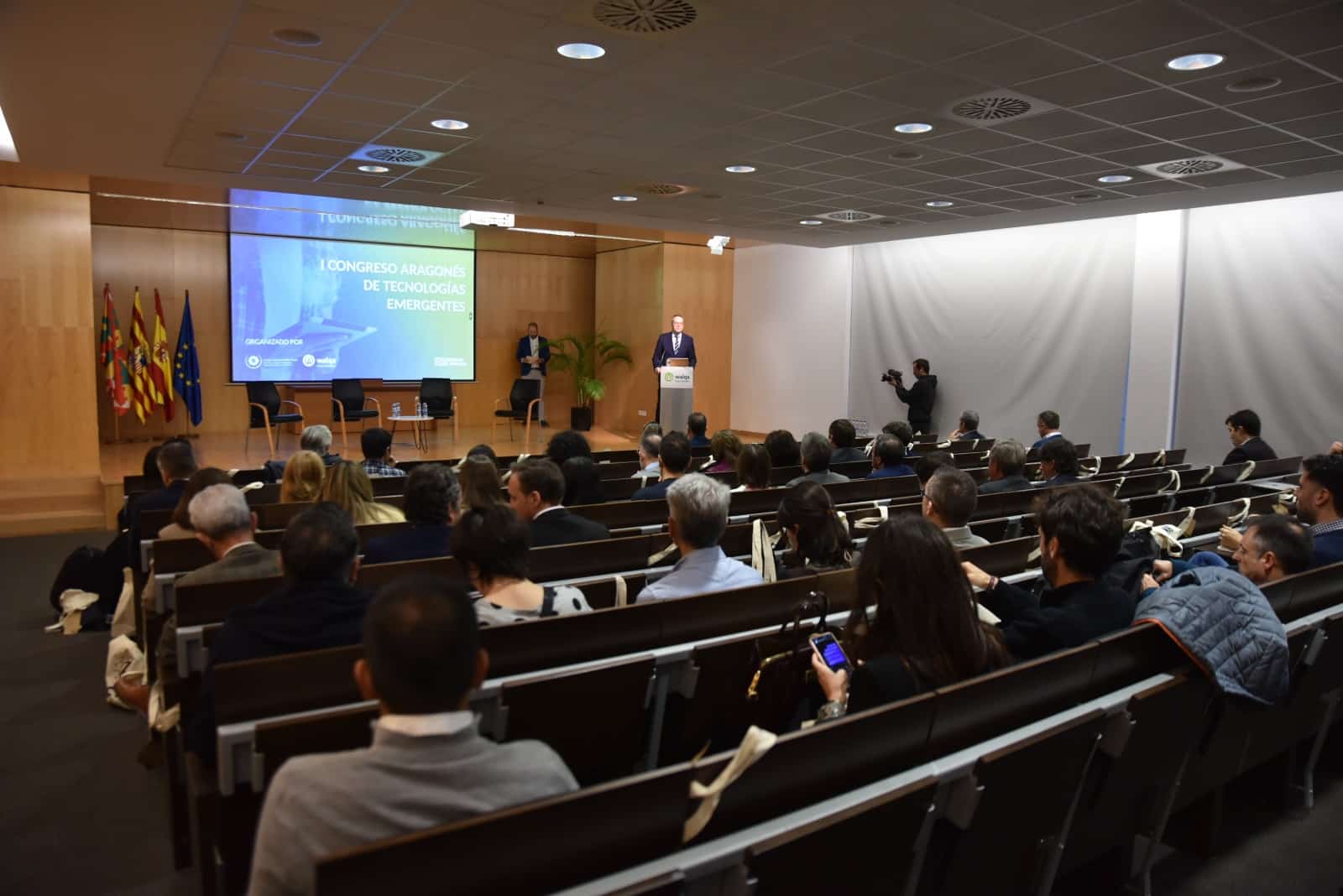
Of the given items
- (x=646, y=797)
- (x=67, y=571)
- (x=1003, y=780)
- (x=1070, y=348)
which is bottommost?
(x=67, y=571)

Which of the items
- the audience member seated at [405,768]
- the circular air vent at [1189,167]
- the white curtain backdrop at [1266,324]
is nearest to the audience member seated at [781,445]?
the circular air vent at [1189,167]

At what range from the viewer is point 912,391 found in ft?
37.2

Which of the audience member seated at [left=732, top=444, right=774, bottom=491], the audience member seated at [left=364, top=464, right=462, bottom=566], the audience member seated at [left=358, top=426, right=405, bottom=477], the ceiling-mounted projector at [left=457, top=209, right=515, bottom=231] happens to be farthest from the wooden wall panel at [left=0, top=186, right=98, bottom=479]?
the audience member seated at [left=732, top=444, right=774, bottom=491]

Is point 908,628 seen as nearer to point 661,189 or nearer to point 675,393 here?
point 661,189

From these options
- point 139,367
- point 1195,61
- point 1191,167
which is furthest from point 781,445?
point 139,367

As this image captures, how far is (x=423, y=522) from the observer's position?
332 centimetres

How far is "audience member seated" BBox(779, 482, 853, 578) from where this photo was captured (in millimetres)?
2770

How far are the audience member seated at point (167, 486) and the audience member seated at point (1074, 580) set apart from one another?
3773 millimetres

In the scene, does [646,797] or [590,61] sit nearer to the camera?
[646,797]

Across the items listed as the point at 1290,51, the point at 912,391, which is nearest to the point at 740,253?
the point at 912,391

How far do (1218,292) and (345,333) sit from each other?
1075 centimetres

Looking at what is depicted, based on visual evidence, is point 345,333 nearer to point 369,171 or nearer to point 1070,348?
point 369,171

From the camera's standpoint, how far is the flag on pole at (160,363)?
1027cm

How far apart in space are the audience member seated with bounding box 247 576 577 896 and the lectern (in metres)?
9.77
